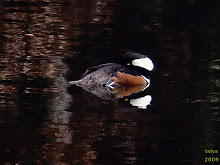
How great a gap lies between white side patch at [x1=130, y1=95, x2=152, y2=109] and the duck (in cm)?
97

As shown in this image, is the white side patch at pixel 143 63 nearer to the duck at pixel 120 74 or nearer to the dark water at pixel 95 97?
the duck at pixel 120 74

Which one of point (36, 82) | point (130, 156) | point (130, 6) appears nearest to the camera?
point (130, 156)

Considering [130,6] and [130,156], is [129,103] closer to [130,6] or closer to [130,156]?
[130,156]

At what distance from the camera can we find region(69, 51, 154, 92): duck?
47.2ft

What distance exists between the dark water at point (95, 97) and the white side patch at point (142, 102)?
186mm

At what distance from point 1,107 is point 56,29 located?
327 inches

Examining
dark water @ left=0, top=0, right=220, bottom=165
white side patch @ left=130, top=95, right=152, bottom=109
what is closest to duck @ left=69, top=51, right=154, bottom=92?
dark water @ left=0, top=0, right=220, bottom=165

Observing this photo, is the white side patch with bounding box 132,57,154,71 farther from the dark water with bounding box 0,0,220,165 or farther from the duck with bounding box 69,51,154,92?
the dark water with bounding box 0,0,220,165

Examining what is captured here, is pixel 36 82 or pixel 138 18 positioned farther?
pixel 138 18

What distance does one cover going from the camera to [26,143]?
10.3 m

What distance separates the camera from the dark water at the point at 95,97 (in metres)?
10.3

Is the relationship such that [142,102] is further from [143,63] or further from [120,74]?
[143,63]

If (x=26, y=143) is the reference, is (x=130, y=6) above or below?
below

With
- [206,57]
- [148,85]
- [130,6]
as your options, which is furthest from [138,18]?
[148,85]
